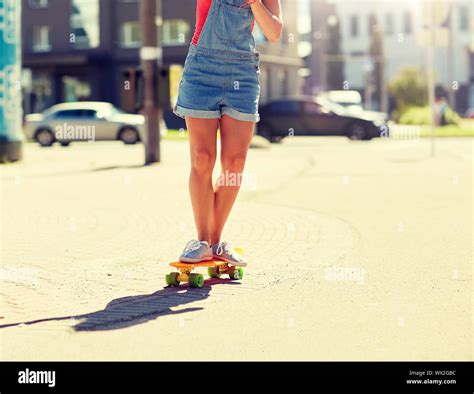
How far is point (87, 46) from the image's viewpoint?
179ft

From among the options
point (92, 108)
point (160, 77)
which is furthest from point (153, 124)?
point (92, 108)

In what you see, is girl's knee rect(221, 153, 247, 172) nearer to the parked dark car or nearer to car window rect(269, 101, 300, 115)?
the parked dark car

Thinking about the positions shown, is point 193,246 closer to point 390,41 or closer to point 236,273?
point 236,273

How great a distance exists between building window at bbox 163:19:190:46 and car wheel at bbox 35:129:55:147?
20.8 metres

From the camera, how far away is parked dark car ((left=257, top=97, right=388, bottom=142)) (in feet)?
109

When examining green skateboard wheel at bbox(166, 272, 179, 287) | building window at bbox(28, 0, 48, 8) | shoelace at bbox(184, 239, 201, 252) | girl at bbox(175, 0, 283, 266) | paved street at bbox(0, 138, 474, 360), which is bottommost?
paved street at bbox(0, 138, 474, 360)

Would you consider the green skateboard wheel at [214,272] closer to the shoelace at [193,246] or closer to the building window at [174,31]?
the shoelace at [193,246]

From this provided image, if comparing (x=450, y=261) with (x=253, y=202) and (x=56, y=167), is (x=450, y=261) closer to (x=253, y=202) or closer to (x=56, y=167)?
(x=253, y=202)

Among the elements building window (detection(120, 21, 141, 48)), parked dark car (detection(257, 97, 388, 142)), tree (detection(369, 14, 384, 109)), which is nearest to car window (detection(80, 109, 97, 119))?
parked dark car (detection(257, 97, 388, 142))

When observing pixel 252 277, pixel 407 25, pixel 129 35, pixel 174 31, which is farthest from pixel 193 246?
pixel 407 25

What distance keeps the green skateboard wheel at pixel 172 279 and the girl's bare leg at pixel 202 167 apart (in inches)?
13.5

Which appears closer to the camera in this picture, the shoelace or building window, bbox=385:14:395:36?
the shoelace

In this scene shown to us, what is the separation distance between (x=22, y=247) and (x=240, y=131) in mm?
2223
